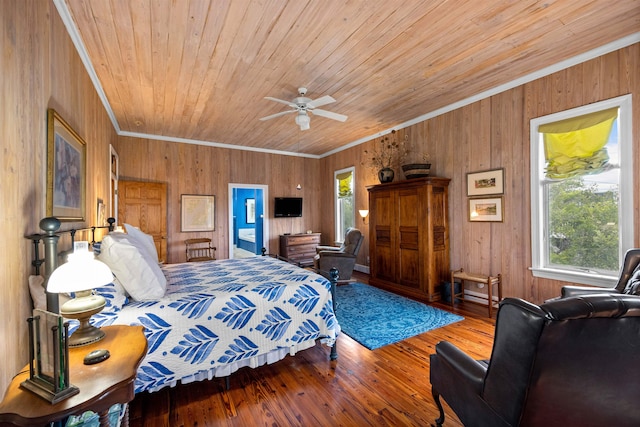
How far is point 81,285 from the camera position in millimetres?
1187

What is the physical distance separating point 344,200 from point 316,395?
5091 mm

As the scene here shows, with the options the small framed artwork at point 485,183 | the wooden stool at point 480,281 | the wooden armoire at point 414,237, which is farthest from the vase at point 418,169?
the wooden stool at point 480,281

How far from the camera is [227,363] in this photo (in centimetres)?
211

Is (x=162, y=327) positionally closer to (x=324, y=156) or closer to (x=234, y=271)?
(x=234, y=271)

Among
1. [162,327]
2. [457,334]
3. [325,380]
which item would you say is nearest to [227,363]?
[162,327]

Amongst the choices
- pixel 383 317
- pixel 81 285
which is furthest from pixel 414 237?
pixel 81 285

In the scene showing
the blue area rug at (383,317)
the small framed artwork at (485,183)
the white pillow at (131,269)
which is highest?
the small framed artwork at (485,183)

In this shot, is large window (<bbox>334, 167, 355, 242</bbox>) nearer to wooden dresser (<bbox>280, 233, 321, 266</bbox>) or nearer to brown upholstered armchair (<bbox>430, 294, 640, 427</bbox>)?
wooden dresser (<bbox>280, 233, 321, 266</bbox>)

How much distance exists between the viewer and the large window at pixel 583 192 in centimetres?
273

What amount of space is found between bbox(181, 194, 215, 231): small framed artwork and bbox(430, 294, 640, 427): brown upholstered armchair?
591cm

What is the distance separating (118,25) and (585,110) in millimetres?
4641

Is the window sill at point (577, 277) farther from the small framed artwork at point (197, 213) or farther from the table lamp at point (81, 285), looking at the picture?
the small framed artwork at point (197, 213)

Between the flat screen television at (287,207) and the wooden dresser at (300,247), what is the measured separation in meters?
0.58

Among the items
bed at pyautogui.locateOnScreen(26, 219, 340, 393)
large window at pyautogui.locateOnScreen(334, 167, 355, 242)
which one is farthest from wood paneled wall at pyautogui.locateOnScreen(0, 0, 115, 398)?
large window at pyautogui.locateOnScreen(334, 167, 355, 242)
